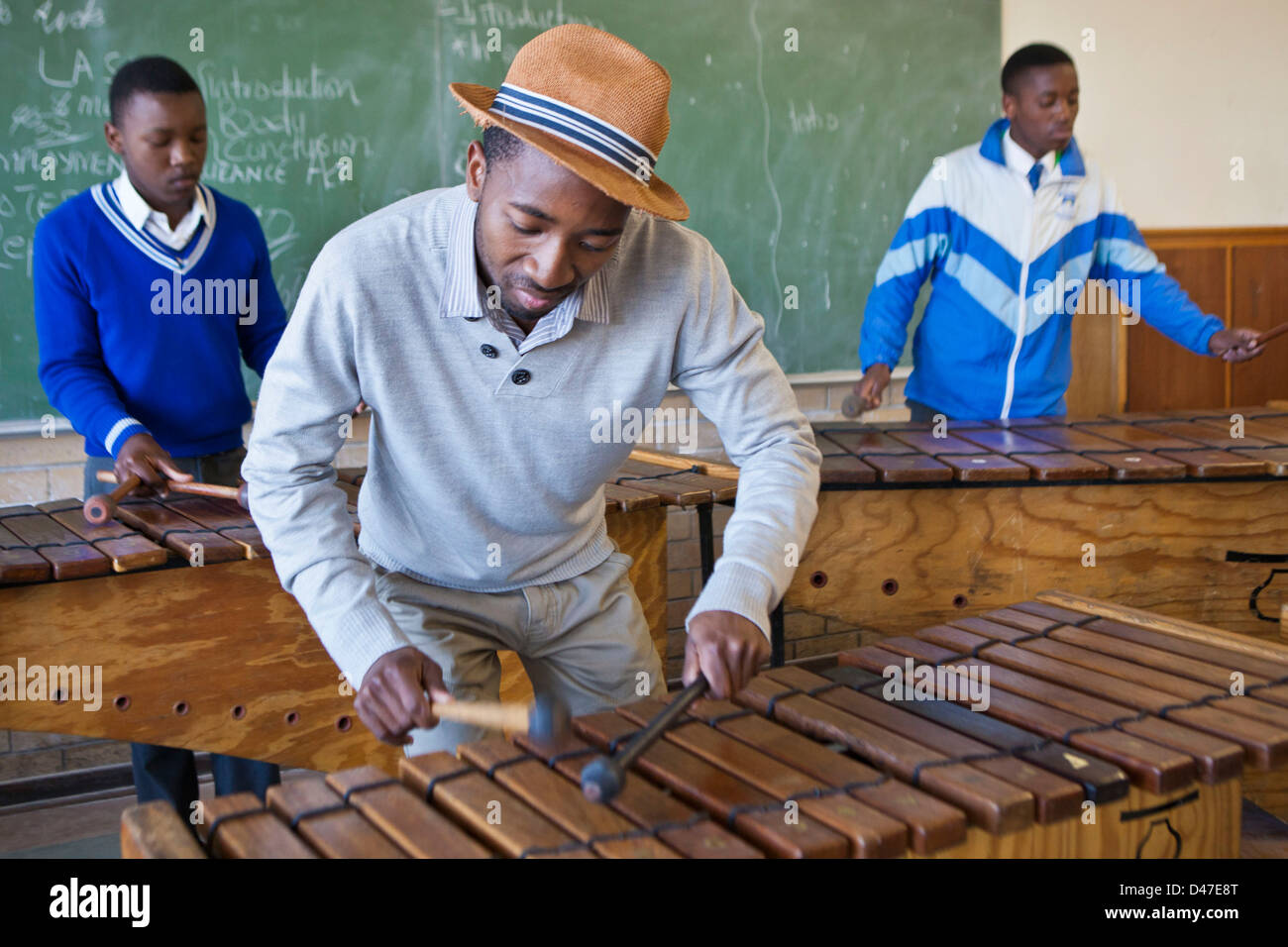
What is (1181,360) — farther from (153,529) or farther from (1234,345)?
(153,529)

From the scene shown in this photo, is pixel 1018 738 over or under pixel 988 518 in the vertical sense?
under

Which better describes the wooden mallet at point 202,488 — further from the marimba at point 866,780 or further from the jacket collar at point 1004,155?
the jacket collar at point 1004,155

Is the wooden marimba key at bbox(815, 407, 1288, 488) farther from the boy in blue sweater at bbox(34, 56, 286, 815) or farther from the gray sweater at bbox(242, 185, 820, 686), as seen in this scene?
the boy in blue sweater at bbox(34, 56, 286, 815)

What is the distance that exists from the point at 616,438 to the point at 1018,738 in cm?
81

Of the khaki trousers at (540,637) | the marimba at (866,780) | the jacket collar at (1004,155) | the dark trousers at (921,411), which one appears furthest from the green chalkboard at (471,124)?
the marimba at (866,780)

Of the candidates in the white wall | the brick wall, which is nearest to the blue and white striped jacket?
the brick wall

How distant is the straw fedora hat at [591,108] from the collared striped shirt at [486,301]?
0.66 ft

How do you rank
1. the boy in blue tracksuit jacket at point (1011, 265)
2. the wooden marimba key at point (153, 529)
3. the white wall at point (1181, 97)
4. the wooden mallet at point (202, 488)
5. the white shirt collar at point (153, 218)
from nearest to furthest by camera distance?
the wooden marimba key at point (153, 529) < the wooden mallet at point (202, 488) < the white shirt collar at point (153, 218) < the boy in blue tracksuit jacket at point (1011, 265) < the white wall at point (1181, 97)

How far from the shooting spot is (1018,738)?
1832 millimetres

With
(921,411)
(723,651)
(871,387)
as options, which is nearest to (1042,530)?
(871,387)

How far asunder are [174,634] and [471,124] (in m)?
2.44

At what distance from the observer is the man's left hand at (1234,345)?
3.90 m
